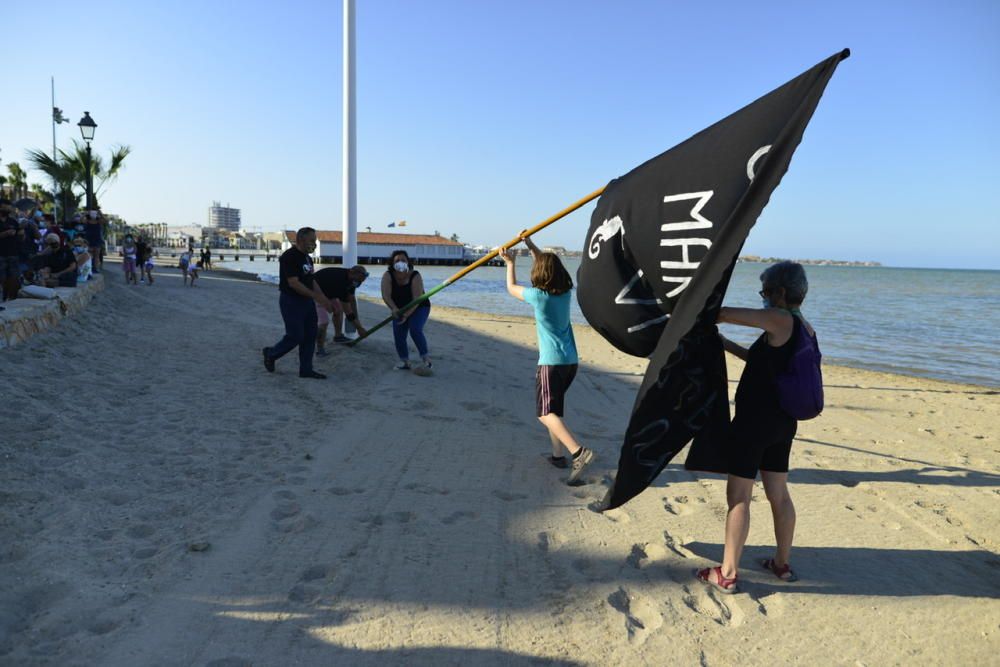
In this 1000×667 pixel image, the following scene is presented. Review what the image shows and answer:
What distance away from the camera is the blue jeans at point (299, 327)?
21.9 feet

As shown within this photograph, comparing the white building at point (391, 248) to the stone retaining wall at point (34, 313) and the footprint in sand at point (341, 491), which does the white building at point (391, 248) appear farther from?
the footprint in sand at point (341, 491)

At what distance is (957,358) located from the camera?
14.4 meters

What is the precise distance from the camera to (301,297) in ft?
22.0

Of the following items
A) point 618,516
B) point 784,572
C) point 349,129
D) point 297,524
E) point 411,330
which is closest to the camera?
point 784,572

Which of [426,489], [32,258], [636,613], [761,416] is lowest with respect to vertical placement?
[636,613]

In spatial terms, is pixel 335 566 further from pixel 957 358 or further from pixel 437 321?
pixel 957 358

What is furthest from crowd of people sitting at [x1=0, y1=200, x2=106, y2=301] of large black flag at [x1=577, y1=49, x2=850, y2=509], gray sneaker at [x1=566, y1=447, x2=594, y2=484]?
large black flag at [x1=577, y1=49, x2=850, y2=509]

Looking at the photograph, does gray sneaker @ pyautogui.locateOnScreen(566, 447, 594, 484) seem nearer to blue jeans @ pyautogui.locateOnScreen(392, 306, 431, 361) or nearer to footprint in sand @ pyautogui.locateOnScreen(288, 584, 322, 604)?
footprint in sand @ pyautogui.locateOnScreen(288, 584, 322, 604)

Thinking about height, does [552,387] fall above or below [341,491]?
above

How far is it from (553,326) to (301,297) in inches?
142

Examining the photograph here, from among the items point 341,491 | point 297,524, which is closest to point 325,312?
point 341,491

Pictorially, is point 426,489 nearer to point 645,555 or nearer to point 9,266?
point 645,555

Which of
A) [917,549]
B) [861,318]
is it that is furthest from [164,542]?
[861,318]

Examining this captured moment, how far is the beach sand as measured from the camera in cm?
253
